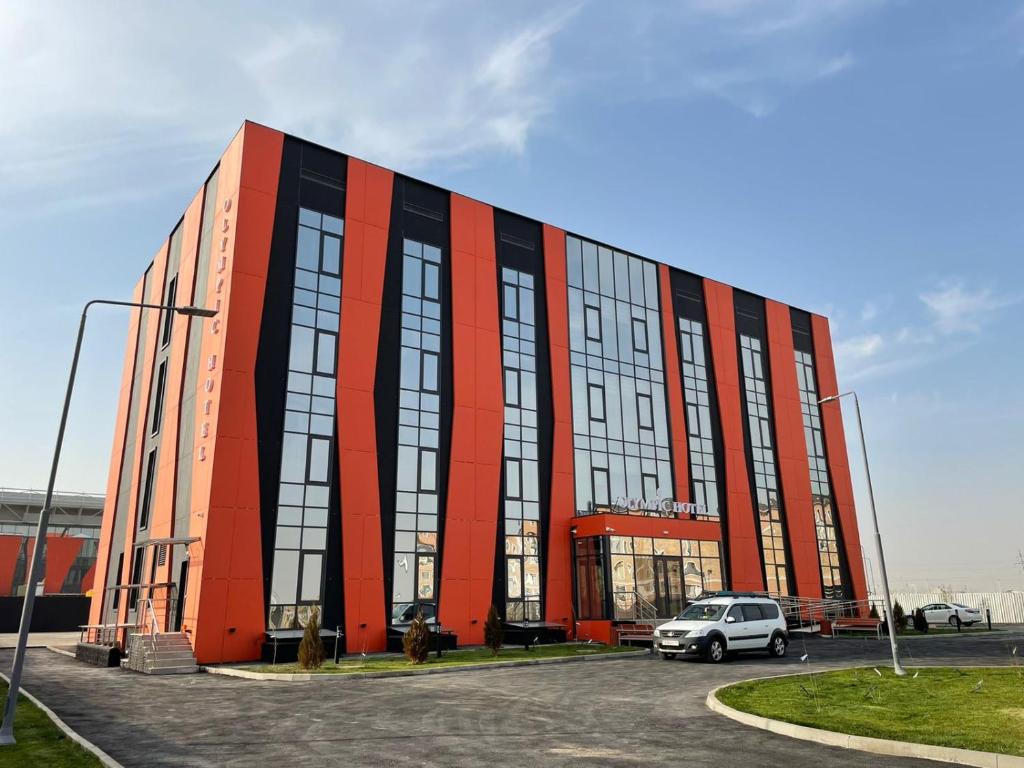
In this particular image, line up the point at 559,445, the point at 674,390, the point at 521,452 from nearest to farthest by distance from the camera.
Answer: the point at 521,452, the point at 559,445, the point at 674,390

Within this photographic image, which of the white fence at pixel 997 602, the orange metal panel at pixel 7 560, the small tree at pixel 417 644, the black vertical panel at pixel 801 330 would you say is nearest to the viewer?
the small tree at pixel 417 644

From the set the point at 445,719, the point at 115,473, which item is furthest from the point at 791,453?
the point at 115,473

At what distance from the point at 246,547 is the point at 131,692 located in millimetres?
8131

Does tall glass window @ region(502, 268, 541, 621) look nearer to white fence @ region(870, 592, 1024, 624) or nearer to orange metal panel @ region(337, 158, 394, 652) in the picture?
orange metal panel @ region(337, 158, 394, 652)

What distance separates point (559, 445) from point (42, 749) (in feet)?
86.2

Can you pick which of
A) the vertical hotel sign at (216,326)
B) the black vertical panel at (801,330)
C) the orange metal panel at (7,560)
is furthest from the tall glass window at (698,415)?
the orange metal panel at (7,560)

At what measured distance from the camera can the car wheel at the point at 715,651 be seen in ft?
74.2

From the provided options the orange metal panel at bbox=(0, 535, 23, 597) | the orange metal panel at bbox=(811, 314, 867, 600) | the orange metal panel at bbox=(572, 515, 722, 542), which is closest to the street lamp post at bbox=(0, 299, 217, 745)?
the orange metal panel at bbox=(572, 515, 722, 542)

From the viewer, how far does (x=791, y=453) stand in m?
45.0

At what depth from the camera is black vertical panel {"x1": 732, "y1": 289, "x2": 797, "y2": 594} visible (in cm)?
4181

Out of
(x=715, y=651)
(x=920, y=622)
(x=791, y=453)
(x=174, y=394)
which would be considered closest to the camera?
(x=715, y=651)

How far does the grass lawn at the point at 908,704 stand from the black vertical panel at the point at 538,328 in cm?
1651

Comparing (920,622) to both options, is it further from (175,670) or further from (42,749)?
(42,749)

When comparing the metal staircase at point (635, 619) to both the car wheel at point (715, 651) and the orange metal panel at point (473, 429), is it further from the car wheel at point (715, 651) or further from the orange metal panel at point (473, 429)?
the car wheel at point (715, 651)
